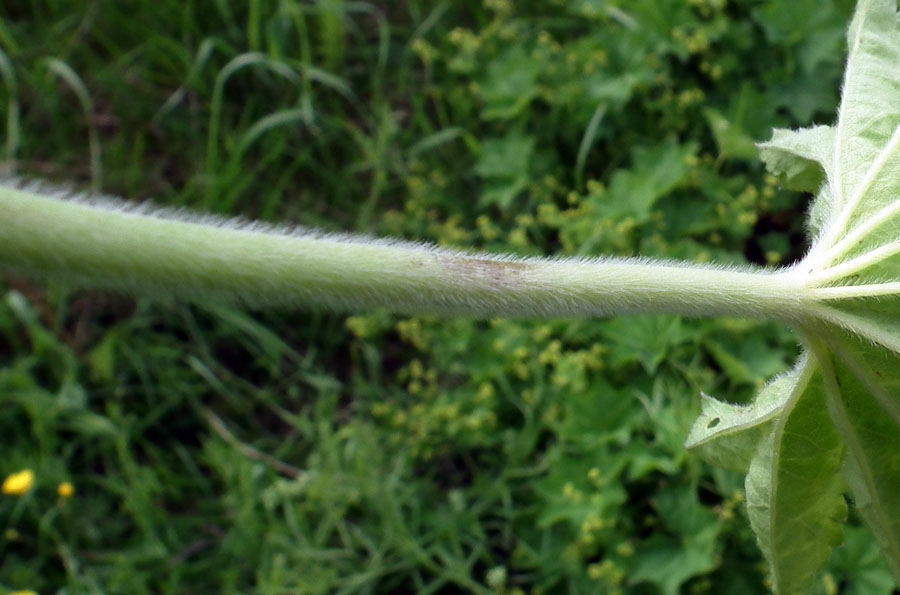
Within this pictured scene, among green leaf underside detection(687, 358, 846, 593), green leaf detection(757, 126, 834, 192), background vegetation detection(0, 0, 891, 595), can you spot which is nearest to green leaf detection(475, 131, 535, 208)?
background vegetation detection(0, 0, 891, 595)

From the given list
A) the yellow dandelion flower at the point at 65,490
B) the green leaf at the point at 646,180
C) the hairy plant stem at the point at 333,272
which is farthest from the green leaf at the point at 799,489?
the yellow dandelion flower at the point at 65,490

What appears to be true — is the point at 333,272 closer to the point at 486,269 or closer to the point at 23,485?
the point at 486,269

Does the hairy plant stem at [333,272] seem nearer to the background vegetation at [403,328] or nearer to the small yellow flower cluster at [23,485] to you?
the background vegetation at [403,328]

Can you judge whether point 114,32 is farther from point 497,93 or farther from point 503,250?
point 503,250

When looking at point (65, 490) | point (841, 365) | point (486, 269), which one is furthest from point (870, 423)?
point (65, 490)

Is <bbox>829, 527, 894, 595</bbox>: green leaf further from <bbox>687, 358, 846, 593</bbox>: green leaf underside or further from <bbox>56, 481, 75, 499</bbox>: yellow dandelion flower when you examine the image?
<bbox>56, 481, 75, 499</bbox>: yellow dandelion flower

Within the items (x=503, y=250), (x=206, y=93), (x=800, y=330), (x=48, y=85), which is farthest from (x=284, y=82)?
(x=800, y=330)
